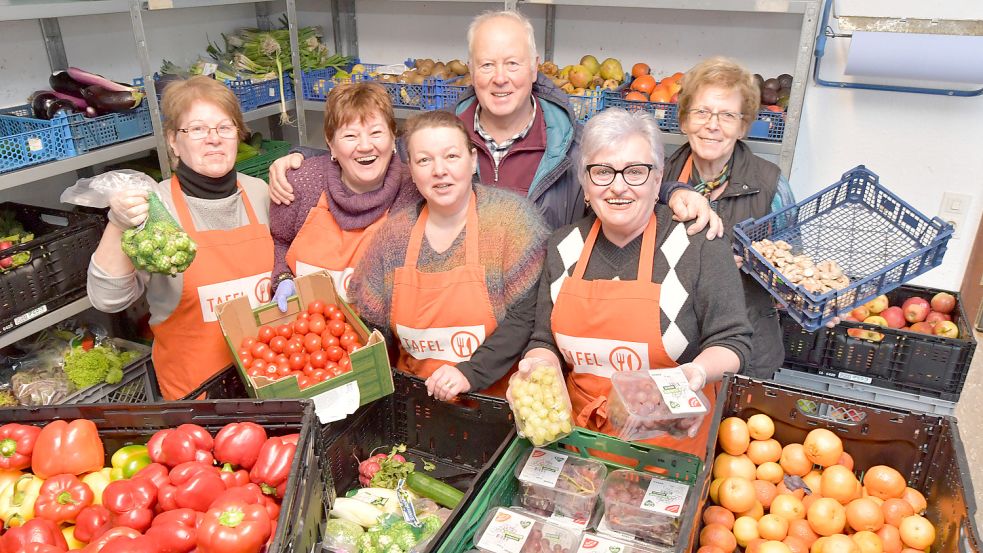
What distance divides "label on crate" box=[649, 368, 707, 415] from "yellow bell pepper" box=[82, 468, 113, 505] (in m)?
A: 1.15

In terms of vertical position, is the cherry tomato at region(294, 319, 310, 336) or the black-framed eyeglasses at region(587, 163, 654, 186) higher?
the black-framed eyeglasses at region(587, 163, 654, 186)

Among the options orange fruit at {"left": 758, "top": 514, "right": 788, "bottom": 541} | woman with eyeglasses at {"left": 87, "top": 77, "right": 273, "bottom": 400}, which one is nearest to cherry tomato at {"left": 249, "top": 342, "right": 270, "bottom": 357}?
woman with eyeglasses at {"left": 87, "top": 77, "right": 273, "bottom": 400}

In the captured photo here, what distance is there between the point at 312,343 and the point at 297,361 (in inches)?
2.9

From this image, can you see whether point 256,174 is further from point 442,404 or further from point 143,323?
point 442,404

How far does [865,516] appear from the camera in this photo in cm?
131

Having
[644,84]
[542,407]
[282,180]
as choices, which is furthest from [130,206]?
[644,84]

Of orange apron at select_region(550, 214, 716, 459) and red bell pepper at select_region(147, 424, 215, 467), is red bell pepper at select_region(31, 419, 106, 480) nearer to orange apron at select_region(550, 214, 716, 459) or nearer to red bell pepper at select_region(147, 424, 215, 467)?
red bell pepper at select_region(147, 424, 215, 467)

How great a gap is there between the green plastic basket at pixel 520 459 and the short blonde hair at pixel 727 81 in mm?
1172

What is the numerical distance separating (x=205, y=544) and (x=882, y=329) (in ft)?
7.98

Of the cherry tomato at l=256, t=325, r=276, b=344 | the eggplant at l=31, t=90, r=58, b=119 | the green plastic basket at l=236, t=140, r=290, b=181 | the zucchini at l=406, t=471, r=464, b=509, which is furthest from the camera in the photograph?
the green plastic basket at l=236, t=140, r=290, b=181

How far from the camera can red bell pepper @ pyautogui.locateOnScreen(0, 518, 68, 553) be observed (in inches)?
46.4

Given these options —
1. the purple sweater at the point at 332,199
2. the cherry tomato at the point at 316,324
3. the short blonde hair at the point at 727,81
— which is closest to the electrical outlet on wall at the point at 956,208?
the short blonde hair at the point at 727,81

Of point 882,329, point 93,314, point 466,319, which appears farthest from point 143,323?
point 882,329

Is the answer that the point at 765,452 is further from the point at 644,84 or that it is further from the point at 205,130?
the point at 644,84
